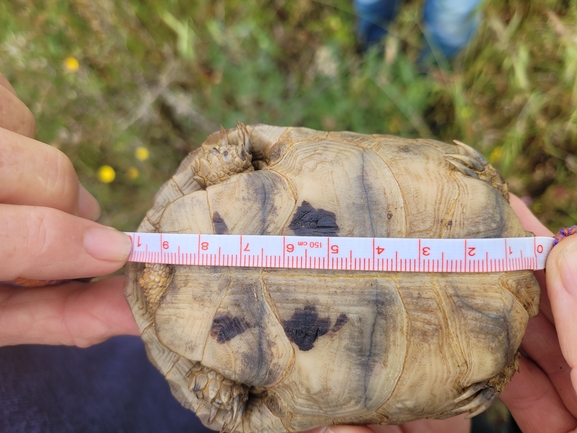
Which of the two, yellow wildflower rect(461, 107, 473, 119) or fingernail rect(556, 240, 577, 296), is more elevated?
yellow wildflower rect(461, 107, 473, 119)

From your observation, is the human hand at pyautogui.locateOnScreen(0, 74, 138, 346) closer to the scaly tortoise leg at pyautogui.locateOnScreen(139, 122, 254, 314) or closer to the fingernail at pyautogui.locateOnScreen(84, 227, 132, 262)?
the fingernail at pyautogui.locateOnScreen(84, 227, 132, 262)

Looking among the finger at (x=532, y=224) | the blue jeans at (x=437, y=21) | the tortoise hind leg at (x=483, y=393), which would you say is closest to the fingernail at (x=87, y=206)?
the tortoise hind leg at (x=483, y=393)

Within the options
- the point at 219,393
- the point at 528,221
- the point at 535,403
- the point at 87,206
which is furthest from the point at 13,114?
the point at 535,403

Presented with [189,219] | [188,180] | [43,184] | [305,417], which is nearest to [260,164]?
[188,180]

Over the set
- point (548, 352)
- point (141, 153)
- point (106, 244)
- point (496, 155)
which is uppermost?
point (106, 244)

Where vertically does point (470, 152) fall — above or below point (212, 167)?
above

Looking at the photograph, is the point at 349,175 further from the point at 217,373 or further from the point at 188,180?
the point at 217,373

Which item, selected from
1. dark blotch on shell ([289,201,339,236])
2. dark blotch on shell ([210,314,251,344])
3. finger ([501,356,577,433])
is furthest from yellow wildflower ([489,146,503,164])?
dark blotch on shell ([210,314,251,344])

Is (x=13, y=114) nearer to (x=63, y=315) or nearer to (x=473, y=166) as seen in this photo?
(x=63, y=315)
